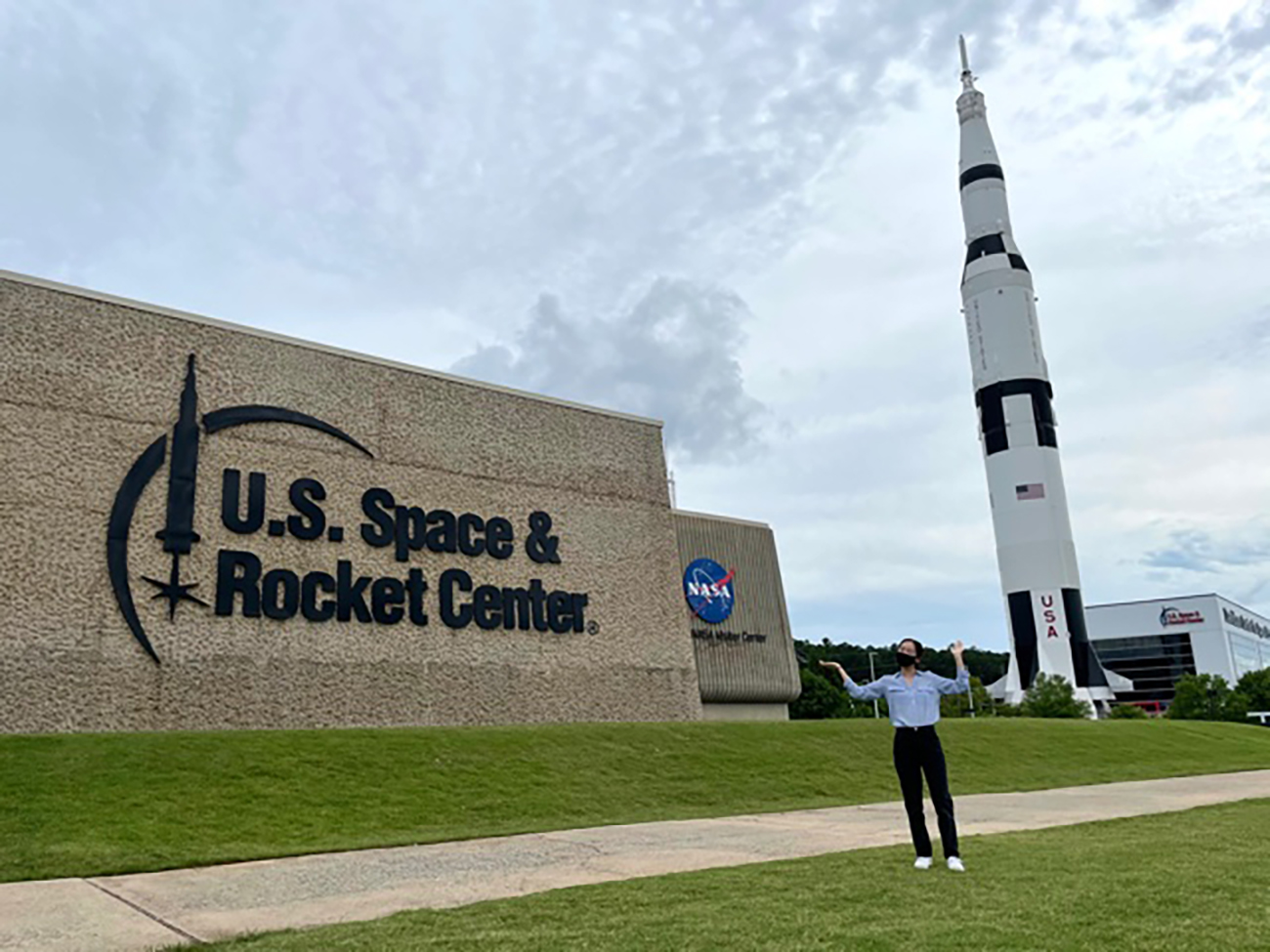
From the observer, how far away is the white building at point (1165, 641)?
83312 millimetres

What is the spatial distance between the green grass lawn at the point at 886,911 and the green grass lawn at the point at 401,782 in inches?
183

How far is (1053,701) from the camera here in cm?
4209

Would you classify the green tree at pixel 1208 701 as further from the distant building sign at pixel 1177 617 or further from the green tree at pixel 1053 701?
the distant building sign at pixel 1177 617

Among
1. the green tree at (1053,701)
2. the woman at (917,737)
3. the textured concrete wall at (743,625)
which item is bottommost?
the green tree at (1053,701)

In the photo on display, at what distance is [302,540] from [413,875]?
38.5ft

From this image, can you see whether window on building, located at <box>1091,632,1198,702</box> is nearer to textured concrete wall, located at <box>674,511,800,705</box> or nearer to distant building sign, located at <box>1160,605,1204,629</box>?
distant building sign, located at <box>1160,605,1204,629</box>

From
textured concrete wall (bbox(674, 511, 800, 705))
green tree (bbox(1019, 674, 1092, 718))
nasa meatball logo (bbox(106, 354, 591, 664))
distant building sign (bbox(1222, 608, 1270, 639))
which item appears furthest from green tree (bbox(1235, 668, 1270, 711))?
nasa meatball logo (bbox(106, 354, 591, 664))

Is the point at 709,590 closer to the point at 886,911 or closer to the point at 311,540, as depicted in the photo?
the point at 311,540

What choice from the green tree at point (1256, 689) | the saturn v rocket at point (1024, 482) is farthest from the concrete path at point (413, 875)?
the green tree at point (1256, 689)

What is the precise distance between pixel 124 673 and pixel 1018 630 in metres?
40.7

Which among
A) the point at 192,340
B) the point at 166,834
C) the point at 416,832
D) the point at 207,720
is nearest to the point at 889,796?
the point at 416,832

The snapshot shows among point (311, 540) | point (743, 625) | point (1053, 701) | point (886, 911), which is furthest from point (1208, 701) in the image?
point (886, 911)

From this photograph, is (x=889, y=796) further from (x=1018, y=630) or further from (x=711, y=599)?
(x=1018, y=630)

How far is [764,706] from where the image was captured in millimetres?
27906
